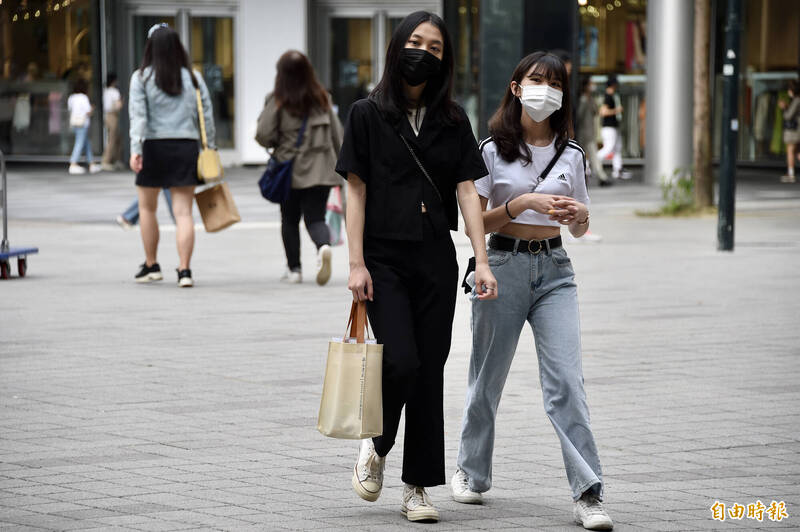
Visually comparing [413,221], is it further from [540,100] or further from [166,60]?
[166,60]

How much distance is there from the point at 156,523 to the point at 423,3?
950 inches

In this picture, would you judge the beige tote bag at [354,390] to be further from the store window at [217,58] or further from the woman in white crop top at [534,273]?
the store window at [217,58]

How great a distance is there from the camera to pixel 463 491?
16.0ft

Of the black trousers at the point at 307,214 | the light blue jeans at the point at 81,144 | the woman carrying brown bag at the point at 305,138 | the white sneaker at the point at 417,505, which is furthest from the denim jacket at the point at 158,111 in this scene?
the light blue jeans at the point at 81,144

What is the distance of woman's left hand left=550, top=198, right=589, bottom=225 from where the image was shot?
14.9ft

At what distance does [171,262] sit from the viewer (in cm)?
1242

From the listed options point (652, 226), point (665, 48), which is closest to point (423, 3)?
point (665, 48)

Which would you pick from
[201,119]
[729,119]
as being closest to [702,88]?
[729,119]

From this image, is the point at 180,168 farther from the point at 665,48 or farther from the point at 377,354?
the point at 665,48

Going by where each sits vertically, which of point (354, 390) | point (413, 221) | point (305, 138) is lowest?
point (354, 390)

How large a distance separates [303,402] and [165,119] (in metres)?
4.37

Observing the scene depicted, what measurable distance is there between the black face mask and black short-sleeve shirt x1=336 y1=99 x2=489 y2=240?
0.49 feet

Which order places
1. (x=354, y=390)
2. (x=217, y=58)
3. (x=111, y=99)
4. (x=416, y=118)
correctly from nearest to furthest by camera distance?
(x=354, y=390), (x=416, y=118), (x=111, y=99), (x=217, y=58)

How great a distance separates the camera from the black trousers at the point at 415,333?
4.56 m
